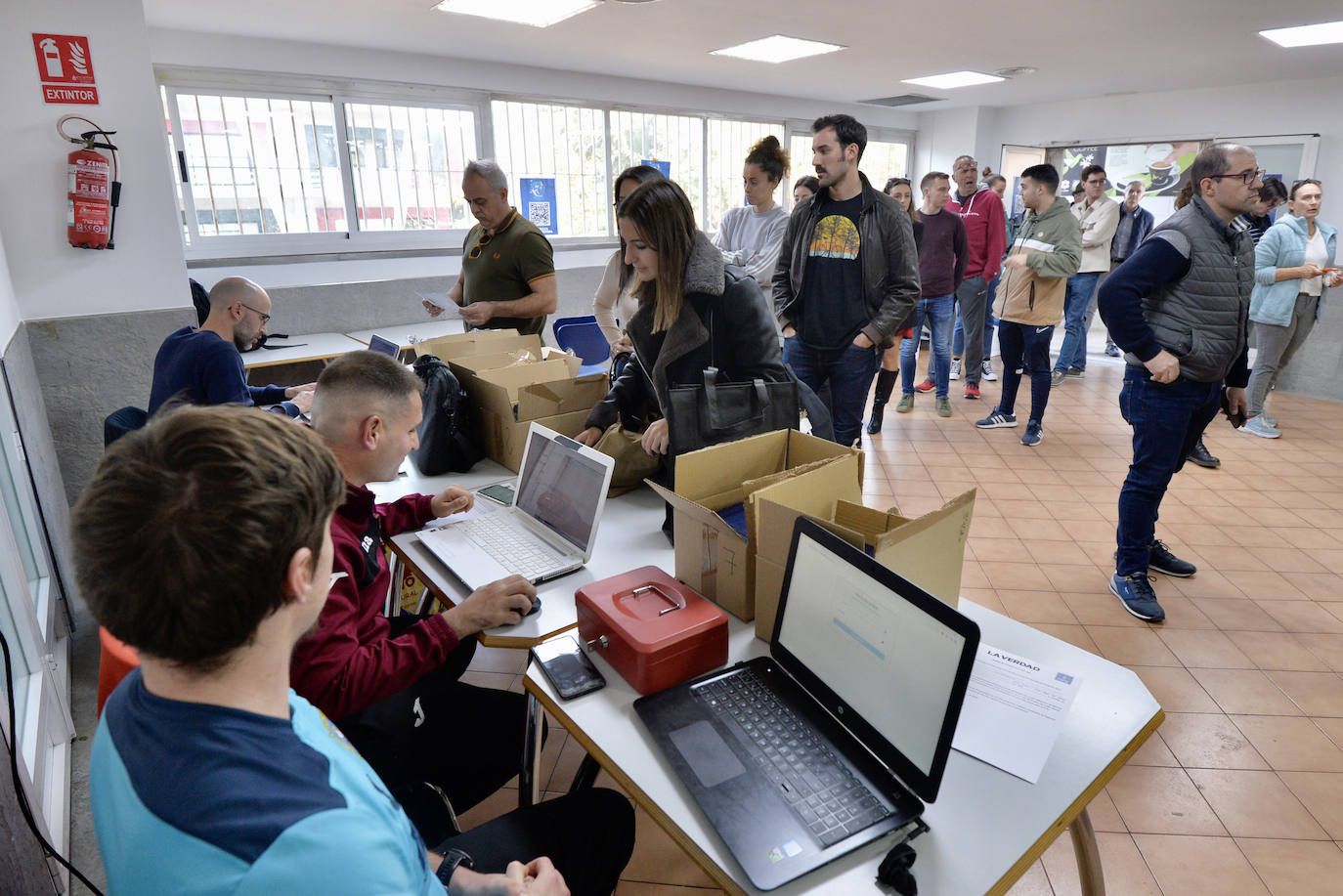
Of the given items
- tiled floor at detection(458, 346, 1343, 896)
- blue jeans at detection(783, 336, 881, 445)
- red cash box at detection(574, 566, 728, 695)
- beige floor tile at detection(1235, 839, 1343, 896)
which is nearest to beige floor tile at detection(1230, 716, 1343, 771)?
tiled floor at detection(458, 346, 1343, 896)

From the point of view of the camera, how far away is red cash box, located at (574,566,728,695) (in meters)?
1.25

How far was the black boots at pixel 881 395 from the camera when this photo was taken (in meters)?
4.30

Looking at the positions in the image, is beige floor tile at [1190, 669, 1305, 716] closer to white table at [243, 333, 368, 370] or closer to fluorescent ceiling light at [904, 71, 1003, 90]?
white table at [243, 333, 368, 370]

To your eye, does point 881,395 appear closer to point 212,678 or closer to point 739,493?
point 739,493

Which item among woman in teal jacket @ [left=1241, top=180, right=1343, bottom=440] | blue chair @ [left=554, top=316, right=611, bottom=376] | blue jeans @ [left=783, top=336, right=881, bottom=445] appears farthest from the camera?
woman in teal jacket @ [left=1241, top=180, right=1343, bottom=440]

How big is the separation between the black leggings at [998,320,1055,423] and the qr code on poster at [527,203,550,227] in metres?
3.70

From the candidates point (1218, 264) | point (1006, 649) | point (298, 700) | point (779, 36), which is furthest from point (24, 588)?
point (779, 36)

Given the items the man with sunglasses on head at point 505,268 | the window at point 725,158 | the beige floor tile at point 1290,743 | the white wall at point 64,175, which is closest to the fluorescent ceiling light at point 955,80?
the window at point 725,158

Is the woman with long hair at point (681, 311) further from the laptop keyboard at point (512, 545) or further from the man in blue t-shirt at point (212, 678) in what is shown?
the man in blue t-shirt at point (212, 678)

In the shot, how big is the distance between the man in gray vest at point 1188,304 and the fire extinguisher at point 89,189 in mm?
3768

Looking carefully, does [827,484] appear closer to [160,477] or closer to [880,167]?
[160,477]

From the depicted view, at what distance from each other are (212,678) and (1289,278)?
5934 mm

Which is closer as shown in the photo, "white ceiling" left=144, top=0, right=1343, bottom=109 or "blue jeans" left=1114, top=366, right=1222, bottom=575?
"blue jeans" left=1114, top=366, right=1222, bottom=575

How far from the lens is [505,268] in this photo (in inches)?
131
